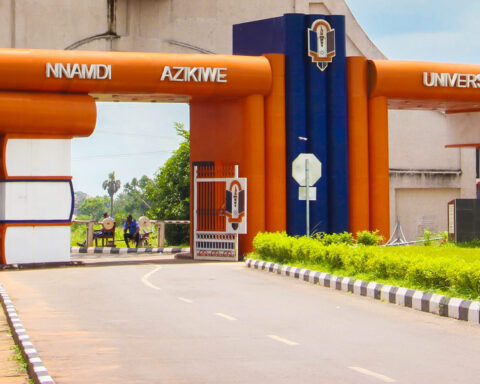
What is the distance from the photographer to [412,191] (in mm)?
42750

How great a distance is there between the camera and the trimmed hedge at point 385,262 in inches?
513

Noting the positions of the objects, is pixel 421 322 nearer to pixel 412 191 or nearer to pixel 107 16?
pixel 412 191

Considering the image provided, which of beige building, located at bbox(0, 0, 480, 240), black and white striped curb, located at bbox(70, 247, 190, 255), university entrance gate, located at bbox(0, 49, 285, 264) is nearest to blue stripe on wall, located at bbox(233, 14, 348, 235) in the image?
university entrance gate, located at bbox(0, 49, 285, 264)

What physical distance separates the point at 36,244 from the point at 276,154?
284 inches

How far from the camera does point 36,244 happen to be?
2266cm

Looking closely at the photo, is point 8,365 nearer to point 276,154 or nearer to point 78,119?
point 78,119

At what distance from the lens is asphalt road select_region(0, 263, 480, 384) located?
25.9 ft

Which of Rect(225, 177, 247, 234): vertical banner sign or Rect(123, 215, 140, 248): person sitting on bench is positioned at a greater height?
Rect(225, 177, 247, 234): vertical banner sign

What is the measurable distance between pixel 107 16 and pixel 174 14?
350cm

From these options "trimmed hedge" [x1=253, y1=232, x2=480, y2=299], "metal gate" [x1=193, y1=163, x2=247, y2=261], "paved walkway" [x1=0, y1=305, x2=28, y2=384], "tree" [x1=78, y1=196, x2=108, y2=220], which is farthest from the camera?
"tree" [x1=78, y1=196, x2=108, y2=220]

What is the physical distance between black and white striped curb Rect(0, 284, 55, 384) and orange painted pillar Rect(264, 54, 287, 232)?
12691 mm

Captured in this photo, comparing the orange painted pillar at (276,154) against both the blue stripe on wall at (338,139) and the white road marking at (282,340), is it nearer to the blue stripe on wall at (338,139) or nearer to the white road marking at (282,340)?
the blue stripe on wall at (338,139)

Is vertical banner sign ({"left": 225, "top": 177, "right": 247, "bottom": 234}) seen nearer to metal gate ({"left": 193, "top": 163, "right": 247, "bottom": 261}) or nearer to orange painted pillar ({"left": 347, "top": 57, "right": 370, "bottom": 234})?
metal gate ({"left": 193, "top": 163, "right": 247, "bottom": 261})

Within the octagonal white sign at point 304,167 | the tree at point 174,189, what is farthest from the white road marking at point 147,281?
the tree at point 174,189
